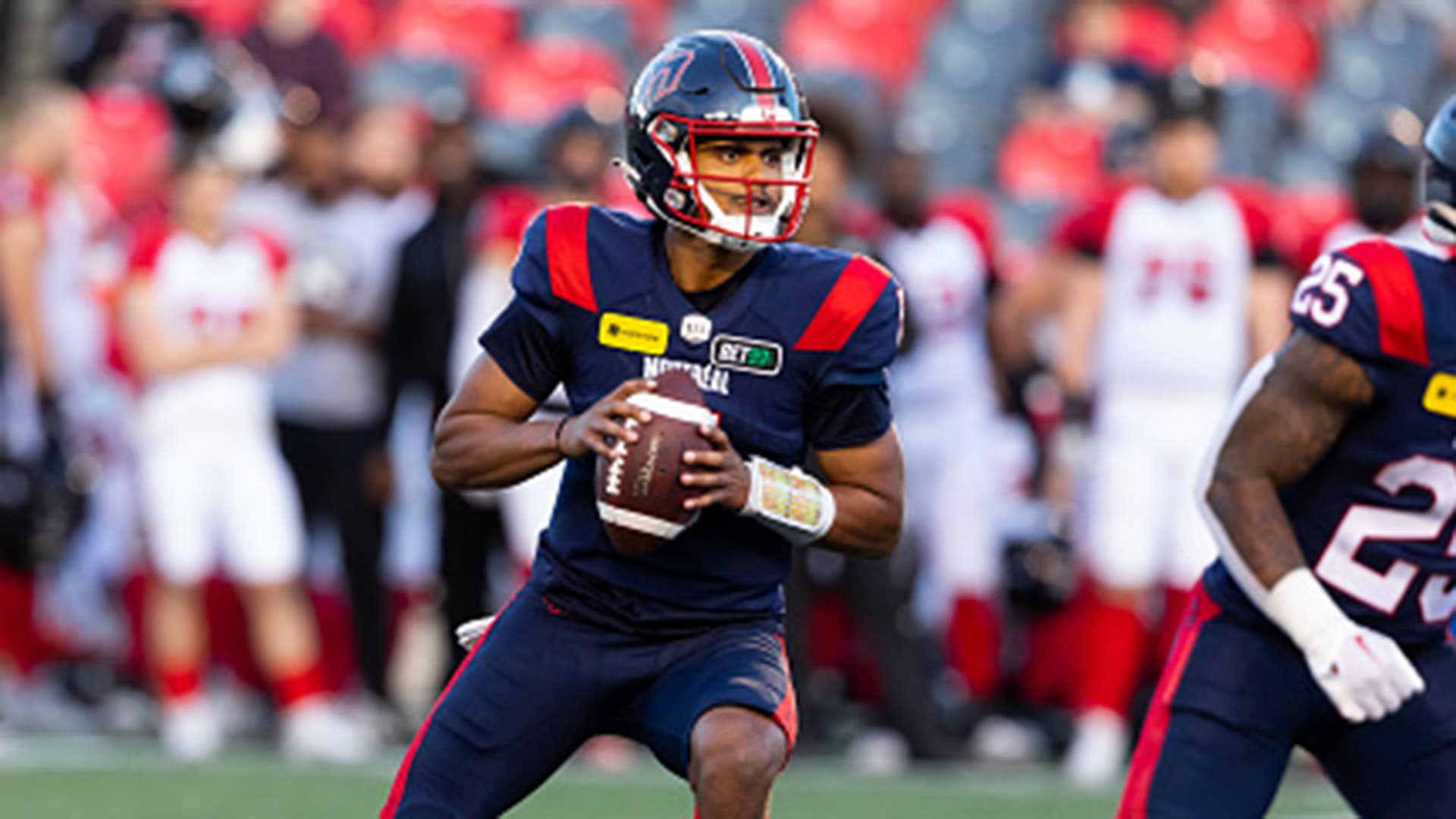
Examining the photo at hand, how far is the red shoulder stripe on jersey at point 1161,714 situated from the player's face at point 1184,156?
348cm

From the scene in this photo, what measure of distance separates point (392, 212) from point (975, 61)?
4.25 meters

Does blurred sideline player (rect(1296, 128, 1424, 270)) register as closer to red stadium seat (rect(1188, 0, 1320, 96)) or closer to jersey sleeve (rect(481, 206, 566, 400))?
jersey sleeve (rect(481, 206, 566, 400))

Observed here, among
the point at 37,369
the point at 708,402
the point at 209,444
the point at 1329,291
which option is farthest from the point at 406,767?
the point at 37,369

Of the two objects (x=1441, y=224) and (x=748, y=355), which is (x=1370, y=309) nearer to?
(x=1441, y=224)

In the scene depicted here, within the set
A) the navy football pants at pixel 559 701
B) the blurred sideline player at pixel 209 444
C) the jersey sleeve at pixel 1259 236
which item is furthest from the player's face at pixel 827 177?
the navy football pants at pixel 559 701

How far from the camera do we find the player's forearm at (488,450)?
158 inches

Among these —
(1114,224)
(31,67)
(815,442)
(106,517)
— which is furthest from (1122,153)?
(31,67)

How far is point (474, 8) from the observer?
12.5m

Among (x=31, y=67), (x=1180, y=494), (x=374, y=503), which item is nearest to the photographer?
(x=1180, y=494)

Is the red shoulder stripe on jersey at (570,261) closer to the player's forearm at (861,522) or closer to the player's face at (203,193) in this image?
the player's forearm at (861,522)

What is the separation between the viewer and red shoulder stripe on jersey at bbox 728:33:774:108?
13.4 feet

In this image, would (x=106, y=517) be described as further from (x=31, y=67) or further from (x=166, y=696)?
(x=31, y=67)

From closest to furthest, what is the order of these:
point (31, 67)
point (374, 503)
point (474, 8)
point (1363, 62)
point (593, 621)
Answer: point (593, 621), point (374, 503), point (1363, 62), point (474, 8), point (31, 67)

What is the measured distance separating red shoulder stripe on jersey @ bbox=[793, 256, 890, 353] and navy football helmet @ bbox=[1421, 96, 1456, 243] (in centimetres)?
89
